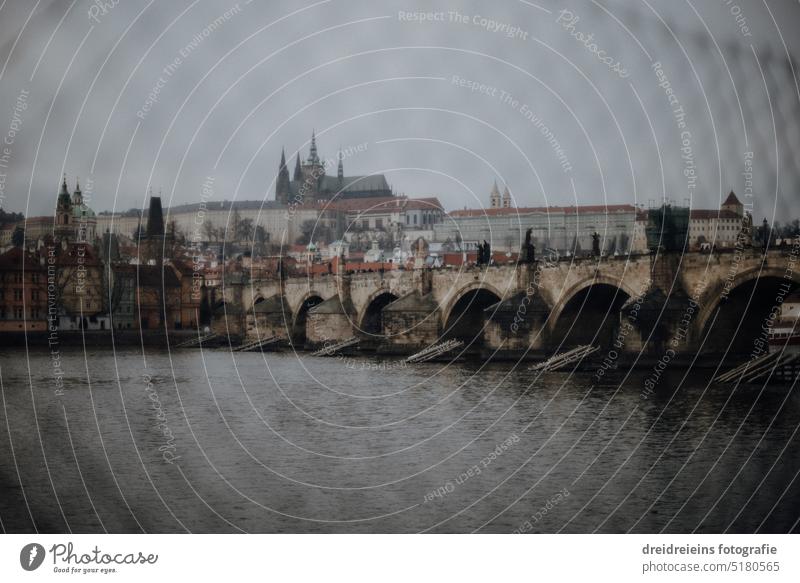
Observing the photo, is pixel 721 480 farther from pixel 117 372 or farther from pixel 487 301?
pixel 487 301

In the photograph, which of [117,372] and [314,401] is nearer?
[314,401]

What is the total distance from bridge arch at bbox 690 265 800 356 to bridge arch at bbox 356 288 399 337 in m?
15.9

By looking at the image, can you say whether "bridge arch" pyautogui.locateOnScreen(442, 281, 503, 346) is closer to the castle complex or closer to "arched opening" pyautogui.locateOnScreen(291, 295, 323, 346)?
"arched opening" pyautogui.locateOnScreen(291, 295, 323, 346)

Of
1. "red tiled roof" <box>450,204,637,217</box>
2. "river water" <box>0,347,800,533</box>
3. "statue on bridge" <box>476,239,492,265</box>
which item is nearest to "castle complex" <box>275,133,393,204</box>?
"red tiled roof" <box>450,204,637,217</box>

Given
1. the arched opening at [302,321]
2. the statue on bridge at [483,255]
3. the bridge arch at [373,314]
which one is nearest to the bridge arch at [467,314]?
the statue on bridge at [483,255]

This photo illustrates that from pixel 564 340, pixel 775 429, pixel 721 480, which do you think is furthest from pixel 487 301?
pixel 721 480

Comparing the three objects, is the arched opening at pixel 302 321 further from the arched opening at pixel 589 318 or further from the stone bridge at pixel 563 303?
the arched opening at pixel 589 318

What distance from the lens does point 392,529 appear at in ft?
39.8

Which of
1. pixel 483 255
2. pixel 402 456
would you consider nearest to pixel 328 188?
pixel 483 255

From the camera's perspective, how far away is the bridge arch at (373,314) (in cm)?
4278

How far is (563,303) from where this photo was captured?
32531mm

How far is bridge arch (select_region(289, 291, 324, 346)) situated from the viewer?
47.2 m

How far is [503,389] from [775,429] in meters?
7.81

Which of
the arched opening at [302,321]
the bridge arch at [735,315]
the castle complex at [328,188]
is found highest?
the castle complex at [328,188]
